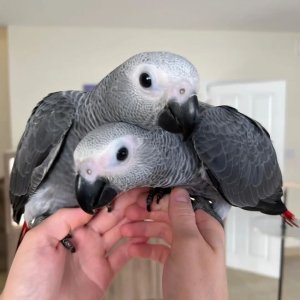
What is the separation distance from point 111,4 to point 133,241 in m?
1.86

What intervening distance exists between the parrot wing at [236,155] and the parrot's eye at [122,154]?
0.75ft

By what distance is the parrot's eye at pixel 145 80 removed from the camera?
717 mm

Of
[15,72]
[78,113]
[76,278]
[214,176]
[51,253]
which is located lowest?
[76,278]

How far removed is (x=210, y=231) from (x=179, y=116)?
0.85ft

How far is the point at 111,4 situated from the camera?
2443 mm

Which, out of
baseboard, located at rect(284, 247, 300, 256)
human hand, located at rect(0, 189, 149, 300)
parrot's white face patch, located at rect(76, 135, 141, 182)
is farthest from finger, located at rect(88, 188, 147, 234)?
baseboard, located at rect(284, 247, 300, 256)

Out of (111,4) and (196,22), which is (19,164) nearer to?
(111,4)

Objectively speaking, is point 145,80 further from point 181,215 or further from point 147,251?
point 147,251

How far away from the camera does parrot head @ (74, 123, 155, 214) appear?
695 mm

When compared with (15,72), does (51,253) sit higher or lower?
lower

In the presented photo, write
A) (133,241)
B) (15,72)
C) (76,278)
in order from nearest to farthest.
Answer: (76,278) → (133,241) → (15,72)

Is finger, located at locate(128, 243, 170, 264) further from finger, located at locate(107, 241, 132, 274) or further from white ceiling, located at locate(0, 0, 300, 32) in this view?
white ceiling, located at locate(0, 0, 300, 32)

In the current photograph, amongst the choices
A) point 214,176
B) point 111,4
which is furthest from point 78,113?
point 111,4

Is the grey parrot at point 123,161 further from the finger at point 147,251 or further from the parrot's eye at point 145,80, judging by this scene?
the finger at point 147,251
